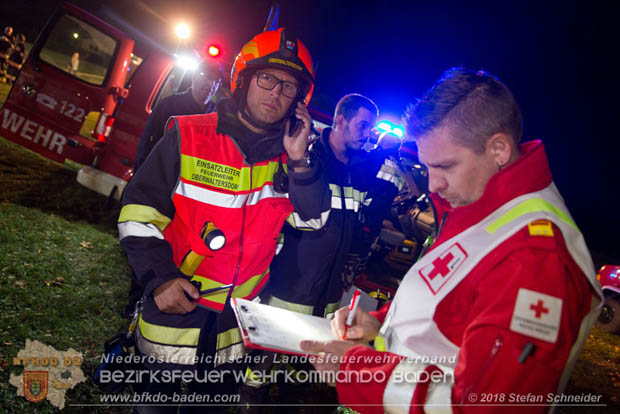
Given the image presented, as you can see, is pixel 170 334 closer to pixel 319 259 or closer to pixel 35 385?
pixel 319 259

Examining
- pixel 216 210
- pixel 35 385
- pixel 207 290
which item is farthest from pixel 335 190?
pixel 35 385

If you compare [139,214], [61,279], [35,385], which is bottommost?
[35,385]

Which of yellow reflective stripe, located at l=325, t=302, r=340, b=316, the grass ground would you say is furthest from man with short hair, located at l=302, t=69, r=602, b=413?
the grass ground

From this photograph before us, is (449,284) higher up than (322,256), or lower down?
higher up

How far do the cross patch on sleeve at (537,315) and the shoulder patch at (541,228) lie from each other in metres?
0.19

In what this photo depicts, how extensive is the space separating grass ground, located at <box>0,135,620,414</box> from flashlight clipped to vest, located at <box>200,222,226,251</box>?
1.92 metres

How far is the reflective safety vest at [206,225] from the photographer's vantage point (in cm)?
183

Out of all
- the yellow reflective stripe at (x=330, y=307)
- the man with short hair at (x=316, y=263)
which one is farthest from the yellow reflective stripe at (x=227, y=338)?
the yellow reflective stripe at (x=330, y=307)

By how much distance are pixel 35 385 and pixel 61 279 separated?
5.27ft

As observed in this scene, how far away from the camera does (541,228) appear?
1036mm

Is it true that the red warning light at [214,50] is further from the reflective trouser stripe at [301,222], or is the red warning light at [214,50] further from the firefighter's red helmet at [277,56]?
the reflective trouser stripe at [301,222]

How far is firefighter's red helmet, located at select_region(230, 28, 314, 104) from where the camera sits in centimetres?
214

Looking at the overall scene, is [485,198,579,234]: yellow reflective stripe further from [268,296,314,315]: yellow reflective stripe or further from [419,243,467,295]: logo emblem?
[268,296,314,315]: yellow reflective stripe

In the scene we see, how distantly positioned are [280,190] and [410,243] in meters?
5.62
